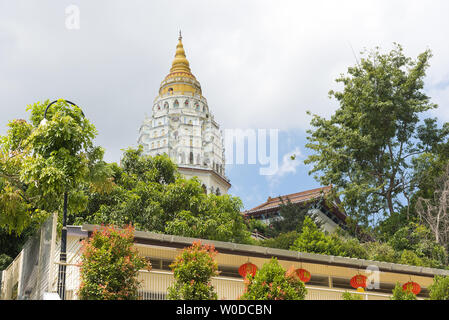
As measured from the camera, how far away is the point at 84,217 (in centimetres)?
3666

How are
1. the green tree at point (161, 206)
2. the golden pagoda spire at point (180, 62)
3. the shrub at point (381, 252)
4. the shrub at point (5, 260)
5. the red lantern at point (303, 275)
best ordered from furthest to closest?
1. the golden pagoda spire at point (180, 62)
2. the green tree at point (161, 206)
3. the shrub at point (381, 252)
4. the shrub at point (5, 260)
5. the red lantern at point (303, 275)

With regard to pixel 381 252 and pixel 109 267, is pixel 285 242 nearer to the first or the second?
pixel 381 252

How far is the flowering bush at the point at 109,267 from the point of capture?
594 inches

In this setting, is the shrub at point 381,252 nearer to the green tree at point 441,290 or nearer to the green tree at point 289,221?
the green tree at point 289,221

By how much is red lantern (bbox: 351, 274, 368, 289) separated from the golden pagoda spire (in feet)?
252

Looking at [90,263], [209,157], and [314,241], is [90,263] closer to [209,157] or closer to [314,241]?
[314,241]

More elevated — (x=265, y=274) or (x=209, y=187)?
(x=209, y=187)

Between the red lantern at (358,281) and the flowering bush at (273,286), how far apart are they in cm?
518

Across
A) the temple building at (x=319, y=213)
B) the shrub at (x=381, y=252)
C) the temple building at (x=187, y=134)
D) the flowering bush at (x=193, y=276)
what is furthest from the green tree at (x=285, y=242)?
the temple building at (x=187, y=134)
